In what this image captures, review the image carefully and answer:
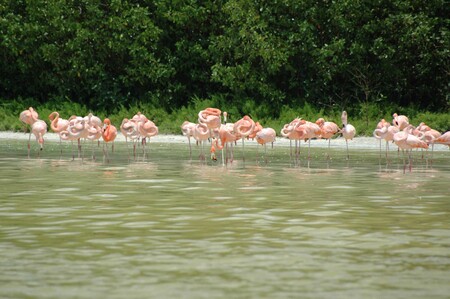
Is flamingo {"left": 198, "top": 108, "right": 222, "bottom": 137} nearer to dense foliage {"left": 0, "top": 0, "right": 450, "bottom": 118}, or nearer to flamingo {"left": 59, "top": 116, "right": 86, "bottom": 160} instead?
flamingo {"left": 59, "top": 116, "right": 86, "bottom": 160}

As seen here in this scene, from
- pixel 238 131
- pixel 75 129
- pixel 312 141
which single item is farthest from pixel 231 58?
pixel 238 131

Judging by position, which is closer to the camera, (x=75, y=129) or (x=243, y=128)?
(x=243, y=128)

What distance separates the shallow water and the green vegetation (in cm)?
1486

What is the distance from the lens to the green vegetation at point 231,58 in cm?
3384

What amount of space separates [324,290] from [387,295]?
475mm

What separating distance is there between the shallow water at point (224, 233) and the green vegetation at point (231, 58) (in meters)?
14.9

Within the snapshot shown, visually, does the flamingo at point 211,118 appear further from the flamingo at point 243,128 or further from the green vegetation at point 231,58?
the green vegetation at point 231,58

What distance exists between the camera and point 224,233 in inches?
424

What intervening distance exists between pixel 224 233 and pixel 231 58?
2566 centimetres

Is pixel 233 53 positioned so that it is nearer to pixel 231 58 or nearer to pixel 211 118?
pixel 231 58

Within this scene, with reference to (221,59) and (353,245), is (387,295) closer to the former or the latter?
(353,245)

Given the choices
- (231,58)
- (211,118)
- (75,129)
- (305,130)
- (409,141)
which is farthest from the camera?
(231,58)

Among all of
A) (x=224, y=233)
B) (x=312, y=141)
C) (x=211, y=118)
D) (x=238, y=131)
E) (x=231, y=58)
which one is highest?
(x=231, y=58)

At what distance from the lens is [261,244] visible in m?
10.0
